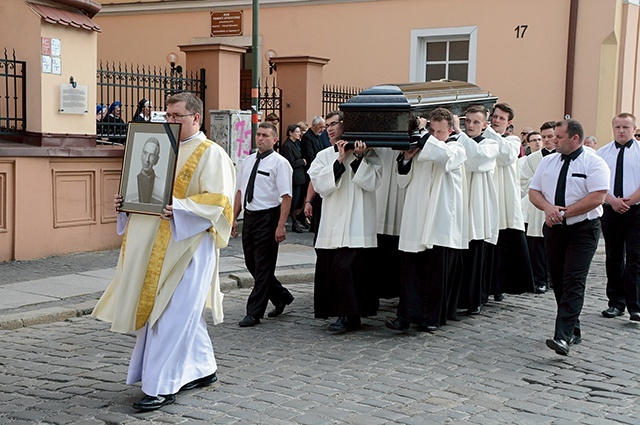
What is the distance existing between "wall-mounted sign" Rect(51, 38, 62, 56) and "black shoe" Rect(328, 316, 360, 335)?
571 centimetres

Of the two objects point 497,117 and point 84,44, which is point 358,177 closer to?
point 497,117

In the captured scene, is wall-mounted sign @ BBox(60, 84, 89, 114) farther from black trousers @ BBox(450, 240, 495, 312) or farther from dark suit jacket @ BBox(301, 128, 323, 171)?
black trousers @ BBox(450, 240, 495, 312)

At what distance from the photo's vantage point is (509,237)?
31.8ft

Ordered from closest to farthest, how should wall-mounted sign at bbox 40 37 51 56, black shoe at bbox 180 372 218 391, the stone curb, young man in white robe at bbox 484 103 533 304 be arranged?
black shoe at bbox 180 372 218 391 → the stone curb → young man in white robe at bbox 484 103 533 304 → wall-mounted sign at bbox 40 37 51 56

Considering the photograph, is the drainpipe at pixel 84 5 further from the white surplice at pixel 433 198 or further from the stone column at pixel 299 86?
the white surplice at pixel 433 198

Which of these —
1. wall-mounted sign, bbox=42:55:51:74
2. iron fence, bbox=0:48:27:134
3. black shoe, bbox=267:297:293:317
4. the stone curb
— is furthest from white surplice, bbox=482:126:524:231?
iron fence, bbox=0:48:27:134

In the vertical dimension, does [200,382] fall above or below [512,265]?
below

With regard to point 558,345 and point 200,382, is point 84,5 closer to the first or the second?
point 200,382

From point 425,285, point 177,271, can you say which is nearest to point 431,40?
point 425,285

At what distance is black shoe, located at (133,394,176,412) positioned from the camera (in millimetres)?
5387

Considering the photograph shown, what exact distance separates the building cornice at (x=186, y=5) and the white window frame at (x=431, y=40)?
1.60 meters

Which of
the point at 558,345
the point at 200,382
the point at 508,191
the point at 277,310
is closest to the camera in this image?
the point at 200,382

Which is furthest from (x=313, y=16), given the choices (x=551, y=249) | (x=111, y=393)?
(x=111, y=393)

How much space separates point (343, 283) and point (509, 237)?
2.68 m
